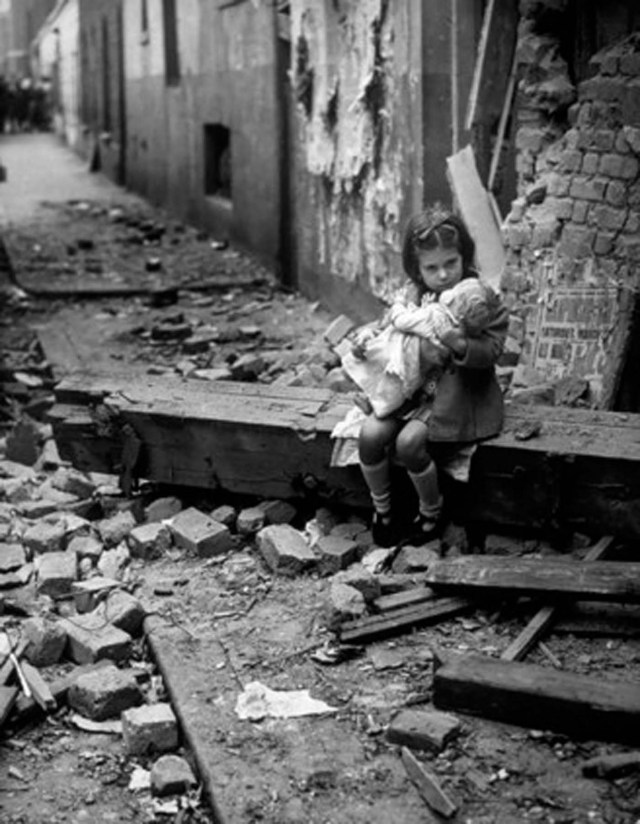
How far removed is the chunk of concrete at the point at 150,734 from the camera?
3.63 m

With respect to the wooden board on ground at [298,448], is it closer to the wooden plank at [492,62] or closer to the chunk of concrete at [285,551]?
the chunk of concrete at [285,551]

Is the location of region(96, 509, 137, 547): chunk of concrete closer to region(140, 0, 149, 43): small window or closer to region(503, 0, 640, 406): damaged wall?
region(503, 0, 640, 406): damaged wall

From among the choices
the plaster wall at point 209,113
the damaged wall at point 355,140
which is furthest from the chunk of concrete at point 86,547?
the plaster wall at point 209,113

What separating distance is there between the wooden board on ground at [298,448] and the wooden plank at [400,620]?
1.74 ft

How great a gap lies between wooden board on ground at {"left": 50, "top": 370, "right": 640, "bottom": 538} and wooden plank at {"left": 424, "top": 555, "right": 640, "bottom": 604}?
0.99ft

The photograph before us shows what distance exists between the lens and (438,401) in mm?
4508

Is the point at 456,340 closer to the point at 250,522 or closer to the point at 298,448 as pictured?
the point at 298,448

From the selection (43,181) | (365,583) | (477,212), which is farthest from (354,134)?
(43,181)

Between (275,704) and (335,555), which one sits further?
(335,555)

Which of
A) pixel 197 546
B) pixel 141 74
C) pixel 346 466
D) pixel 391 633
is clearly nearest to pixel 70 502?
pixel 197 546

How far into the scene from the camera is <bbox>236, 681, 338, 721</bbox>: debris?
12.0 feet

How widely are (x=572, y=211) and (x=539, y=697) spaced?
3.15 m

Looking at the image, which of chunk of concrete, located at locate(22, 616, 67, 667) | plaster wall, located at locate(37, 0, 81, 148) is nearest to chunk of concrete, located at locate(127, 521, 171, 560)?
chunk of concrete, located at locate(22, 616, 67, 667)

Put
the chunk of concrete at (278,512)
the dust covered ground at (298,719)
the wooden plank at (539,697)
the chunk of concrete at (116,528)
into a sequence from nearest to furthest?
the dust covered ground at (298,719)
the wooden plank at (539,697)
the chunk of concrete at (278,512)
the chunk of concrete at (116,528)
